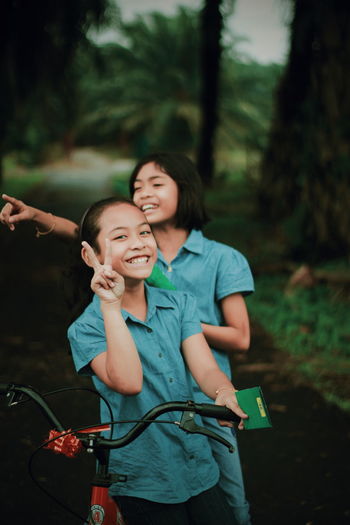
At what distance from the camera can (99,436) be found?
169cm

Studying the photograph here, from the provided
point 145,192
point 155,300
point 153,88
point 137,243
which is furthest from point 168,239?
point 153,88

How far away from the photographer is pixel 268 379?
17.2 feet

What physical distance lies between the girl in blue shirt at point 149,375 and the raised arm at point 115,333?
0.01 meters

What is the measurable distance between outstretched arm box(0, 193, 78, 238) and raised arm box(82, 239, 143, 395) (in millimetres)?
678

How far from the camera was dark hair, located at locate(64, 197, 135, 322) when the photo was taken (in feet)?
6.94

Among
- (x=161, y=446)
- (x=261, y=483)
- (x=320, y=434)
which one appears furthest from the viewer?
(x=320, y=434)

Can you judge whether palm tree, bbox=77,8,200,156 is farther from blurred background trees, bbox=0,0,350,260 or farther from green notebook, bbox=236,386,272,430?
green notebook, bbox=236,386,272,430

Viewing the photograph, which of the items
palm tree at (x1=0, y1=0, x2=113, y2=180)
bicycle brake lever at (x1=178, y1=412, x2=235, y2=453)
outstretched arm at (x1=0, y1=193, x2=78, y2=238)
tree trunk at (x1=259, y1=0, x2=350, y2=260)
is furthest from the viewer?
palm tree at (x1=0, y1=0, x2=113, y2=180)

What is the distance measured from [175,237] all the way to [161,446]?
1.05 meters

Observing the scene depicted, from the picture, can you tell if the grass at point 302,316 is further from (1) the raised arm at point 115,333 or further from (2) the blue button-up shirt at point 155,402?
(1) the raised arm at point 115,333

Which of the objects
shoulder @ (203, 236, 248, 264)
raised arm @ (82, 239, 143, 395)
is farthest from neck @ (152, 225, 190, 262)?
raised arm @ (82, 239, 143, 395)

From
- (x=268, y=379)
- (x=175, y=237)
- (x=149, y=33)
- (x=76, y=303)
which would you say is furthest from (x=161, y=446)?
(x=149, y=33)

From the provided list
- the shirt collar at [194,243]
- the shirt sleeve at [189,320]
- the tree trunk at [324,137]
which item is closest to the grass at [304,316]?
the tree trunk at [324,137]

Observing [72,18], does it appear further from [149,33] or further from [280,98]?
[149,33]
